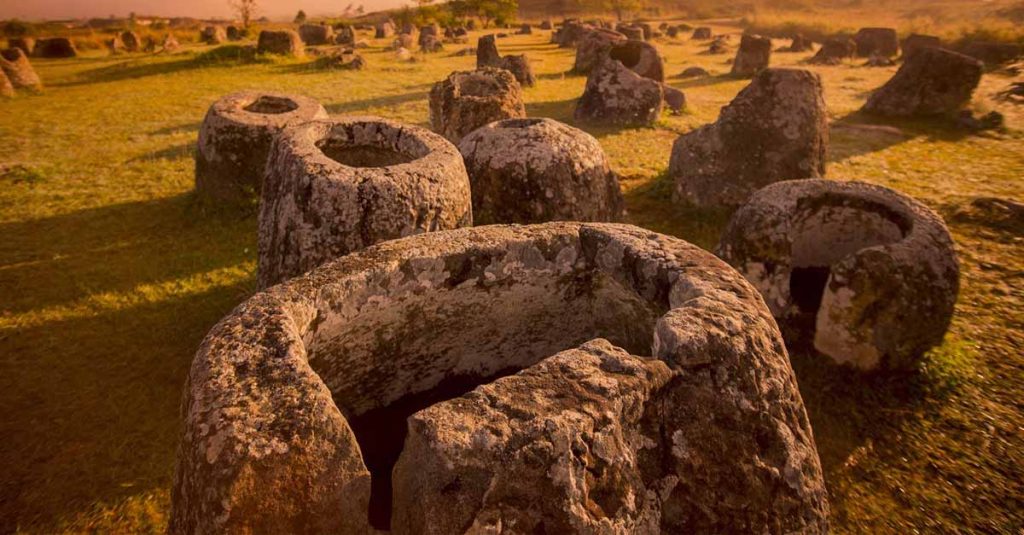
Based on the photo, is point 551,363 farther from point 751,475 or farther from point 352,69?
point 352,69

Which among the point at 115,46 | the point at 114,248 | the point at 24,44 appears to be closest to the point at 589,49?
the point at 114,248

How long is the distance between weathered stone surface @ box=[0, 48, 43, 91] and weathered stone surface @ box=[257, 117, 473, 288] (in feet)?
48.9

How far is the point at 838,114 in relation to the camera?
39.6 ft

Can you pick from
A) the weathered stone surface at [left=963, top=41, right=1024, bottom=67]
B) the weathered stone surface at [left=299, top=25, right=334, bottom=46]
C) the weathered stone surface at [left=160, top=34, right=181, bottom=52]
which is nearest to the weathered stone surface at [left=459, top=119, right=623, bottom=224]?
the weathered stone surface at [left=963, top=41, right=1024, bottom=67]

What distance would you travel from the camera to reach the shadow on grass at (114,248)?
501 cm

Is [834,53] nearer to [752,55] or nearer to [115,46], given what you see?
[752,55]

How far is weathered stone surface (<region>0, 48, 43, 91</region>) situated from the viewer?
1332 cm

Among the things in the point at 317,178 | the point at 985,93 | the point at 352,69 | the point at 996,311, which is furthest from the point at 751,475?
the point at 352,69

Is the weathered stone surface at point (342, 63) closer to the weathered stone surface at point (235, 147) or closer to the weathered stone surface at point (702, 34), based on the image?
the weathered stone surface at point (235, 147)

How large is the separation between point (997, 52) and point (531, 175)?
21.1m

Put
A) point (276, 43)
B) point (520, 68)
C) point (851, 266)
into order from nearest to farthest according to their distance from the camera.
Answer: point (851, 266) < point (520, 68) < point (276, 43)

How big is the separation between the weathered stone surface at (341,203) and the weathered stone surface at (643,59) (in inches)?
460

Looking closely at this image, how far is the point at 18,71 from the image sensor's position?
13.4 m

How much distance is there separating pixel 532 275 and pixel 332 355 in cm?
→ 90
